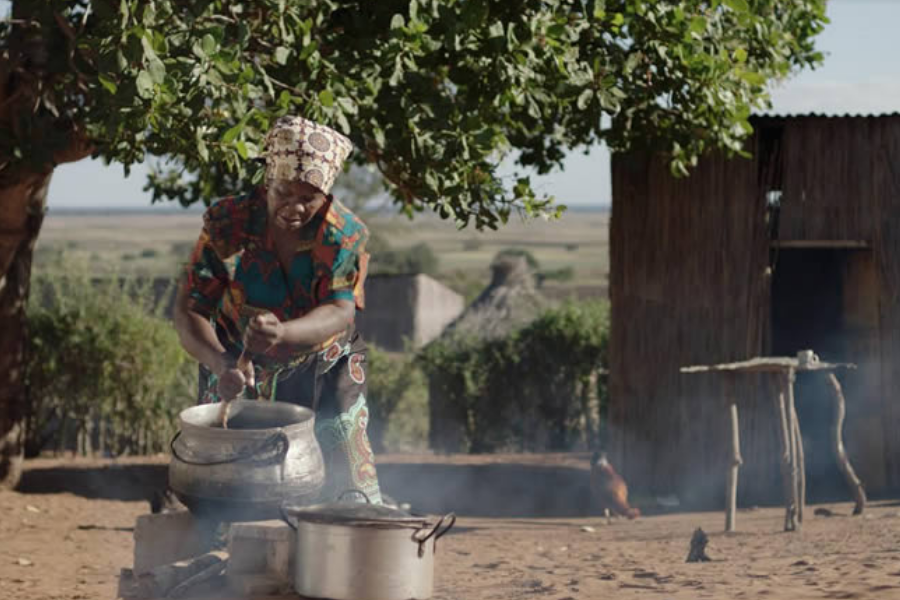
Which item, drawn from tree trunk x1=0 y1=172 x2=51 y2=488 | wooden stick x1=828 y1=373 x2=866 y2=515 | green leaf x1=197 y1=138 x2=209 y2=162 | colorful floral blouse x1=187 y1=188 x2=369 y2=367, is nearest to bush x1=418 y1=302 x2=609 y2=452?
wooden stick x1=828 y1=373 x2=866 y2=515

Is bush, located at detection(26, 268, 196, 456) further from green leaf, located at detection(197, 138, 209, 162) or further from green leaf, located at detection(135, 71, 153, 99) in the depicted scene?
green leaf, located at detection(135, 71, 153, 99)

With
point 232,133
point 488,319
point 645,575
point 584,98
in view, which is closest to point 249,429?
point 232,133

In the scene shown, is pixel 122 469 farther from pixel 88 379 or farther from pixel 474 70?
pixel 474 70

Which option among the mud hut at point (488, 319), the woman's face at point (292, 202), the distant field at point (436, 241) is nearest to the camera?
the woman's face at point (292, 202)

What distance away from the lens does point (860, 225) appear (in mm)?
11047

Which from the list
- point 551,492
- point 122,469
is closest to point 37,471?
point 122,469

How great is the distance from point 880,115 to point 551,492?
4.78 meters

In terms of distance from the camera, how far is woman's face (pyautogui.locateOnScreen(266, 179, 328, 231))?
4086 mm

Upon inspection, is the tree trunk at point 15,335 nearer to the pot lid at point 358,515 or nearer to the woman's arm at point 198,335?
the woman's arm at point 198,335

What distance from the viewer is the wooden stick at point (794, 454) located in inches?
369

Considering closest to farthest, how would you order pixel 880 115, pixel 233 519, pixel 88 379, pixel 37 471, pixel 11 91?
pixel 233 519 → pixel 11 91 → pixel 880 115 → pixel 37 471 → pixel 88 379

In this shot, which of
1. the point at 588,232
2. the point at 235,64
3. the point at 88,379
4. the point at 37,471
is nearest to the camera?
the point at 235,64

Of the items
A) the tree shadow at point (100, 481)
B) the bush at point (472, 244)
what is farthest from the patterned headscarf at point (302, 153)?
the bush at point (472, 244)

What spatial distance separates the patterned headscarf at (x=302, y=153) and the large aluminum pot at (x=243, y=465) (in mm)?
750
